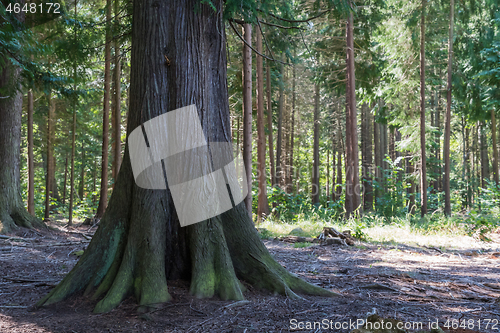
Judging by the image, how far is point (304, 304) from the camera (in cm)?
342

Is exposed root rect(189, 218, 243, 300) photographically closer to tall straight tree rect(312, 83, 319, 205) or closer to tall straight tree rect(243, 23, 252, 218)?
tall straight tree rect(243, 23, 252, 218)

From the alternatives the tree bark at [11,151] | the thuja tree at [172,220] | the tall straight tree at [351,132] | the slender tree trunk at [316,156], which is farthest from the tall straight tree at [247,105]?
the slender tree trunk at [316,156]

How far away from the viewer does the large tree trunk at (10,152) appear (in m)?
8.82

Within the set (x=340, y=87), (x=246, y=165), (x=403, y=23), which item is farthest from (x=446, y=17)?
(x=246, y=165)

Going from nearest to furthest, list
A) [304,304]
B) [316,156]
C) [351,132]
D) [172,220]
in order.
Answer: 1. [304,304]
2. [172,220]
3. [351,132]
4. [316,156]

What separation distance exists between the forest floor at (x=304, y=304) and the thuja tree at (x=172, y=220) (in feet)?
0.62

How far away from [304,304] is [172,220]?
1.65m

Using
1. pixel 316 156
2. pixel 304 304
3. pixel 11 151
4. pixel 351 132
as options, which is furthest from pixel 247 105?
pixel 316 156

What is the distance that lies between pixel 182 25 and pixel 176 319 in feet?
10.1

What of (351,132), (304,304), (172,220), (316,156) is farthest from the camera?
(316,156)

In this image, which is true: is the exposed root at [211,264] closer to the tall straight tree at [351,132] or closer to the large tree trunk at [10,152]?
the large tree trunk at [10,152]

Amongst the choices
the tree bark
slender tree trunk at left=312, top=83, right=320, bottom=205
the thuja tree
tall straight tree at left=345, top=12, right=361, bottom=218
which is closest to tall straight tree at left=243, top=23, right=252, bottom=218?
tall straight tree at left=345, top=12, right=361, bottom=218

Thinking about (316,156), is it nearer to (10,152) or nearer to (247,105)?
(247,105)

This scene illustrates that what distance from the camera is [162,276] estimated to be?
345 centimetres
